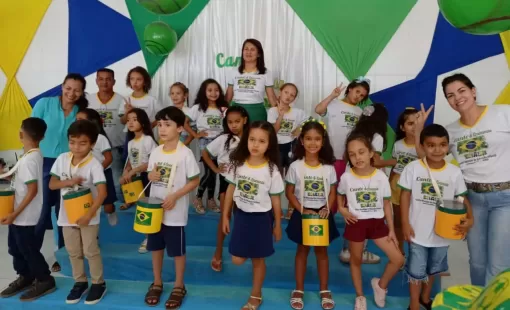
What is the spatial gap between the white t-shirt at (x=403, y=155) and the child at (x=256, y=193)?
1035 mm

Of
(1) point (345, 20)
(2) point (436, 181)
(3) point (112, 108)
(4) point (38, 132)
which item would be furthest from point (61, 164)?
(1) point (345, 20)

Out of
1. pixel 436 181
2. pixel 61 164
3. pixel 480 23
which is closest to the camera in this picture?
pixel 480 23

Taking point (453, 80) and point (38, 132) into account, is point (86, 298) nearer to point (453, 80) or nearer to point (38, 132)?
point (38, 132)

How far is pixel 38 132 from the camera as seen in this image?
2.49 m

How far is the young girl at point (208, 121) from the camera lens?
10.9 ft

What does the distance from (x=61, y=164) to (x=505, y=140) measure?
7.64 ft

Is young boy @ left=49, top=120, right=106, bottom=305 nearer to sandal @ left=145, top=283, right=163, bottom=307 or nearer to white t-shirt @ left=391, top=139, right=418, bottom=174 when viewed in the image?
sandal @ left=145, top=283, right=163, bottom=307

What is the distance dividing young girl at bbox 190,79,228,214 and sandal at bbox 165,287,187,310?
932 millimetres

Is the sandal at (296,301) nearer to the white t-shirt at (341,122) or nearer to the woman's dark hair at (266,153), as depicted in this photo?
the woman's dark hair at (266,153)

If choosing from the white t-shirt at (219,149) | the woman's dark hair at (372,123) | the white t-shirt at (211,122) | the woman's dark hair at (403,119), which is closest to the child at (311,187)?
the woman's dark hair at (372,123)

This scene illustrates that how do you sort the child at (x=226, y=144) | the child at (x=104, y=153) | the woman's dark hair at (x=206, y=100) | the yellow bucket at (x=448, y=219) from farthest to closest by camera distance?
the woman's dark hair at (x=206, y=100) < the child at (x=104, y=153) < the child at (x=226, y=144) < the yellow bucket at (x=448, y=219)

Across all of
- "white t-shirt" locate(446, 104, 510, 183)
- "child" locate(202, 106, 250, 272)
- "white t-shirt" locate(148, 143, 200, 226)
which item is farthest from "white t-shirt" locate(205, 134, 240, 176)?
"white t-shirt" locate(446, 104, 510, 183)

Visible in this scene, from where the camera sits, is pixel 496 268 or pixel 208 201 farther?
pixel 208 201

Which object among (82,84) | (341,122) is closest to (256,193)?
(341,122)
